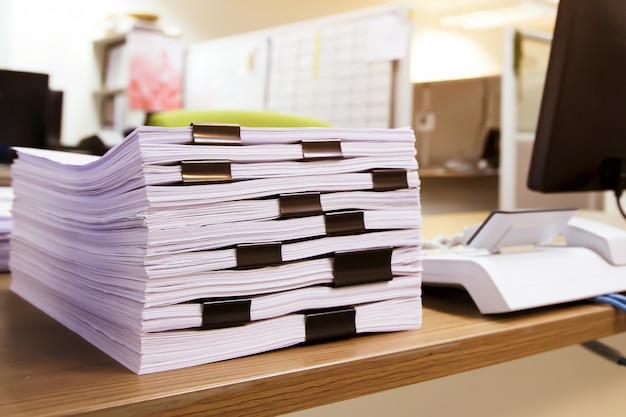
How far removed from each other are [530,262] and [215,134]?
0.39m

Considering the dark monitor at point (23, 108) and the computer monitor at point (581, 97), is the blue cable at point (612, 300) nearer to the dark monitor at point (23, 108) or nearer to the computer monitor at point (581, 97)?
the computer monitor at point (581, 97)

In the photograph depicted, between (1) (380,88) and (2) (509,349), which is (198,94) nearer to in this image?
(1) (380,88)

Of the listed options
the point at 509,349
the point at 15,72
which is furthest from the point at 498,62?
the point at 509,349

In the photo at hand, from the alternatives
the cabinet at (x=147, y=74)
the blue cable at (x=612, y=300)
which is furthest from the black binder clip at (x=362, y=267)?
the cabinet at (x=147, y=74)

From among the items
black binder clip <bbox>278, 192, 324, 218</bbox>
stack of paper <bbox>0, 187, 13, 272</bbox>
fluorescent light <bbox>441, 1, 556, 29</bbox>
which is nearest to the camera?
black binder clip <bbox>278, 192, 324, 218</bbox>

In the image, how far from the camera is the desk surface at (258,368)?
0.37 m

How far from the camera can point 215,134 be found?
45 cm

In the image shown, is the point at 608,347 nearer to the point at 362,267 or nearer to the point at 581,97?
the point at 581,97

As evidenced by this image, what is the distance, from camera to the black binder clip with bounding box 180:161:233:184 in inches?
16.7

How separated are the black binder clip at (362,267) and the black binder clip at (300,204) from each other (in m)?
0.04

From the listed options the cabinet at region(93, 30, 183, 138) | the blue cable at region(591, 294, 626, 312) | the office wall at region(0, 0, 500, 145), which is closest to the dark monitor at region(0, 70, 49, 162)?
the blue cable at region(591, 294, 626, 312)

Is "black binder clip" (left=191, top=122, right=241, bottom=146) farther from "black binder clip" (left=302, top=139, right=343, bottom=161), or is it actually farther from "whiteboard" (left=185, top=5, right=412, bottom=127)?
"whiteboard" (left=185, top=5, right=412, bottom=127)

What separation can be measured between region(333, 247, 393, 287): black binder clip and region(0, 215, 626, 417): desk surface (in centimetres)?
5

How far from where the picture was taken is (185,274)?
1.40ft
